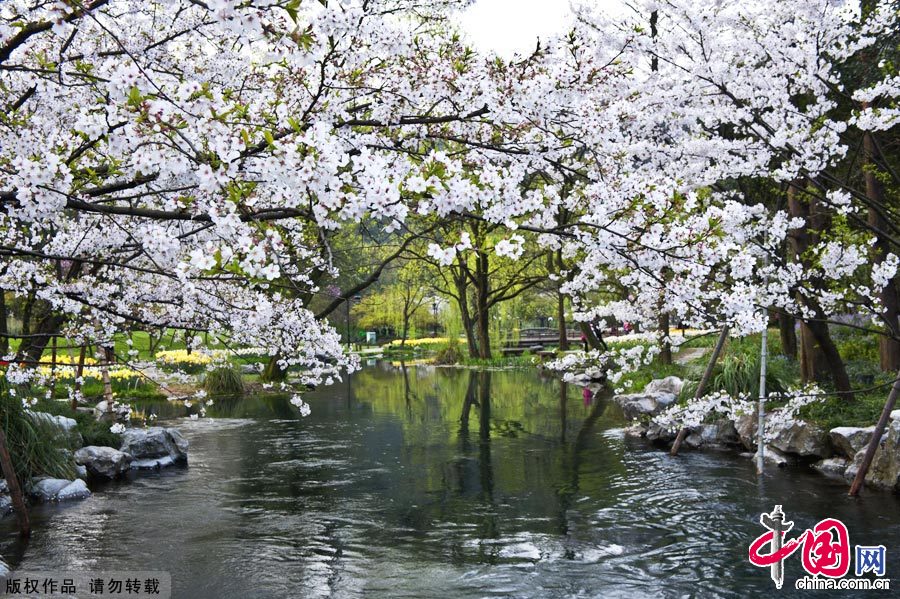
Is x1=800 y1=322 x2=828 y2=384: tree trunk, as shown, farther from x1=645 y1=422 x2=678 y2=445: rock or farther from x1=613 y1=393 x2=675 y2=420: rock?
x1=613 y1=393 x2=675 y2=420: rock

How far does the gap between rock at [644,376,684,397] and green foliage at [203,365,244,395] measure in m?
10.7

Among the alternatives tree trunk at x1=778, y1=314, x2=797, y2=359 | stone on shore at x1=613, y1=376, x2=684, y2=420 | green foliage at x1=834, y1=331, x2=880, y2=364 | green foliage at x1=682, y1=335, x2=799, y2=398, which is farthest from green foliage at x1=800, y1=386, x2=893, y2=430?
tree trunk at x1=778, y1=314, x2=797, y2=359

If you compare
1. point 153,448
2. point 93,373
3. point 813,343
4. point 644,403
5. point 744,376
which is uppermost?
point 813,343

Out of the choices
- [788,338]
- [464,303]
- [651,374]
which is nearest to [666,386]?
[651,374]

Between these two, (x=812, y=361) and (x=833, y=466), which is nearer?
(x=833, y=466)

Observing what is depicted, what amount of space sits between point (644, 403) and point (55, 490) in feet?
30.6

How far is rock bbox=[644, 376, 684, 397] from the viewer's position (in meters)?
13.5

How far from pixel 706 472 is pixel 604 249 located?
20.2ft

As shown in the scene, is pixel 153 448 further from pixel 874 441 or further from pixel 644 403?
pixel 874 441

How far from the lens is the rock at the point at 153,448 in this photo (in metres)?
10.5

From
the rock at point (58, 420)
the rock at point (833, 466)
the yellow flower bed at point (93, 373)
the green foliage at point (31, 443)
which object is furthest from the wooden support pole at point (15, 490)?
the yellow flower bed at point (93, 373)

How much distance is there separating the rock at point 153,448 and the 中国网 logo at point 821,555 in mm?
7954

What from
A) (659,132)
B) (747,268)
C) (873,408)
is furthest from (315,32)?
(873,408)

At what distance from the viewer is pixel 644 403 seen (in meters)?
13.1
